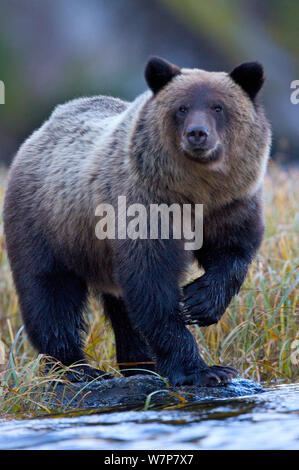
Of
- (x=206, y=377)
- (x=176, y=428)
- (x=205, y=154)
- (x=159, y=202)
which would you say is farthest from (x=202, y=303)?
(x=176, y=428)

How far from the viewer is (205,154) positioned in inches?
195

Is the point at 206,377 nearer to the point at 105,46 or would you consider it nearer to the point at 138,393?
the point at 138,393

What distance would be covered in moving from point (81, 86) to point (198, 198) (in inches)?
612

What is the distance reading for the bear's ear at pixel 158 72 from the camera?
5.34 metres

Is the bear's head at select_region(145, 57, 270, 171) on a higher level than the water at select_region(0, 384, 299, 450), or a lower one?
higher

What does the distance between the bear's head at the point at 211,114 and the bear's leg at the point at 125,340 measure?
1789 mm

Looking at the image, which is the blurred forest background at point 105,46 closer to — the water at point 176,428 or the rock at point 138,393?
the rock at point 138,393

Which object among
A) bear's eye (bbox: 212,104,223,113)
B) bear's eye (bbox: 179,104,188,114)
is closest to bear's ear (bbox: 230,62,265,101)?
bear's eye (bbox: 212,104,223,113)

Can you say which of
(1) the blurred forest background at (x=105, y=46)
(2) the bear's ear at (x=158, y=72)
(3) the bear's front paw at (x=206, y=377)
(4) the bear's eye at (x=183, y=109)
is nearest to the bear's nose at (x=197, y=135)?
(4) the bear's eye at (x=183, y=109)

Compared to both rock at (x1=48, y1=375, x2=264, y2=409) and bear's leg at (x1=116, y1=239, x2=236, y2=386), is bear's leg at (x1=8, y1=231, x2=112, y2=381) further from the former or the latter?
bear's leg at (x1=116, y1=239, x2=236, y2=386)

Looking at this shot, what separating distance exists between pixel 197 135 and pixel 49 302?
1849 millimetres

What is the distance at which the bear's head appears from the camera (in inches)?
195

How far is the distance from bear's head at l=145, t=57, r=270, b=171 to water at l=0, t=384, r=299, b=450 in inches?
59.5

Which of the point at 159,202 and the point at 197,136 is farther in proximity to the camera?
the point at 159,202
